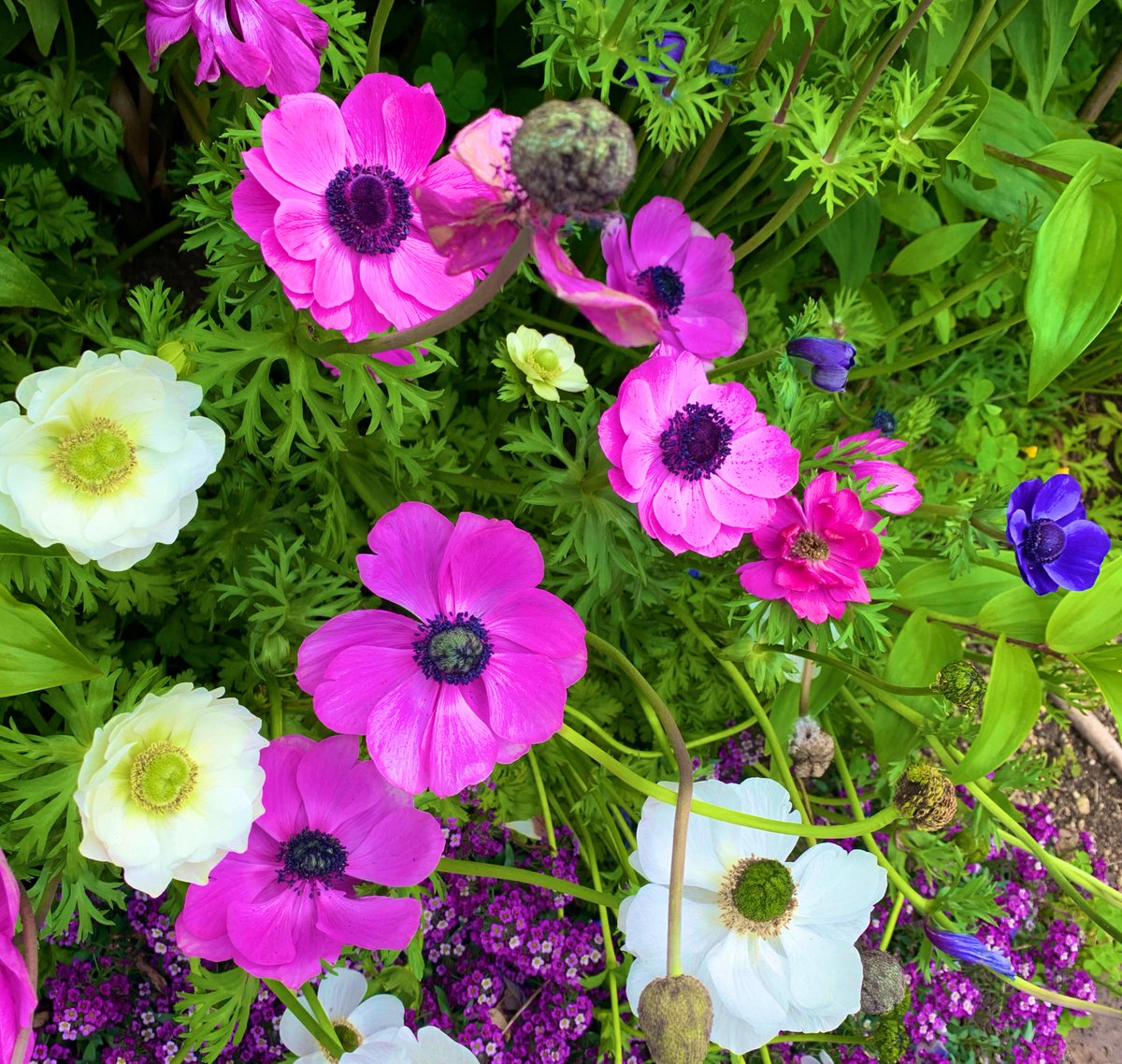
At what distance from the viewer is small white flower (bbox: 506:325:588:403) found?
3.39 ft

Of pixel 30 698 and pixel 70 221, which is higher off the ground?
pixel 70 221

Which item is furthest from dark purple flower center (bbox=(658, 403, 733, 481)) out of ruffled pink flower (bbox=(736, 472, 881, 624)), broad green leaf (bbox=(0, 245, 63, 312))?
broad green leaf (bbox=(0, 245, 63, 312))

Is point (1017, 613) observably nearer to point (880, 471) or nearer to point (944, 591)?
point (944, 591)

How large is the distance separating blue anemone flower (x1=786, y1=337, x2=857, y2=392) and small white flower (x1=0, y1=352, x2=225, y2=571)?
60 cm

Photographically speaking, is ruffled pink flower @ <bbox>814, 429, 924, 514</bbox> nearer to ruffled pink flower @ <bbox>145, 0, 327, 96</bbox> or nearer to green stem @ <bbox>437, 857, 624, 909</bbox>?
green stem @ <bbox>437, 857, 624, 909</bbox>

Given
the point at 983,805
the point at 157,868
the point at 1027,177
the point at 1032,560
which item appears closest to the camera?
the point at 157,868

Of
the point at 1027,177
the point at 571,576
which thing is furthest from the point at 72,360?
the point at 1027,177

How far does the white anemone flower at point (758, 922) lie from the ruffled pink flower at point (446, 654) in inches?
6.5

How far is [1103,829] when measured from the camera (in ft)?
5.91

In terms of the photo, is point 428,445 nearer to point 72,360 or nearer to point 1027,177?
point 72,360

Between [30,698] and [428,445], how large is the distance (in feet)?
1.81

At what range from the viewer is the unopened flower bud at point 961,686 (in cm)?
102

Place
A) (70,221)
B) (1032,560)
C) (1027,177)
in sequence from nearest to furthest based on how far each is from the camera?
(1032,560) < (70,221) < (1027,177)

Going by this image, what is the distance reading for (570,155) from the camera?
0.43 m
